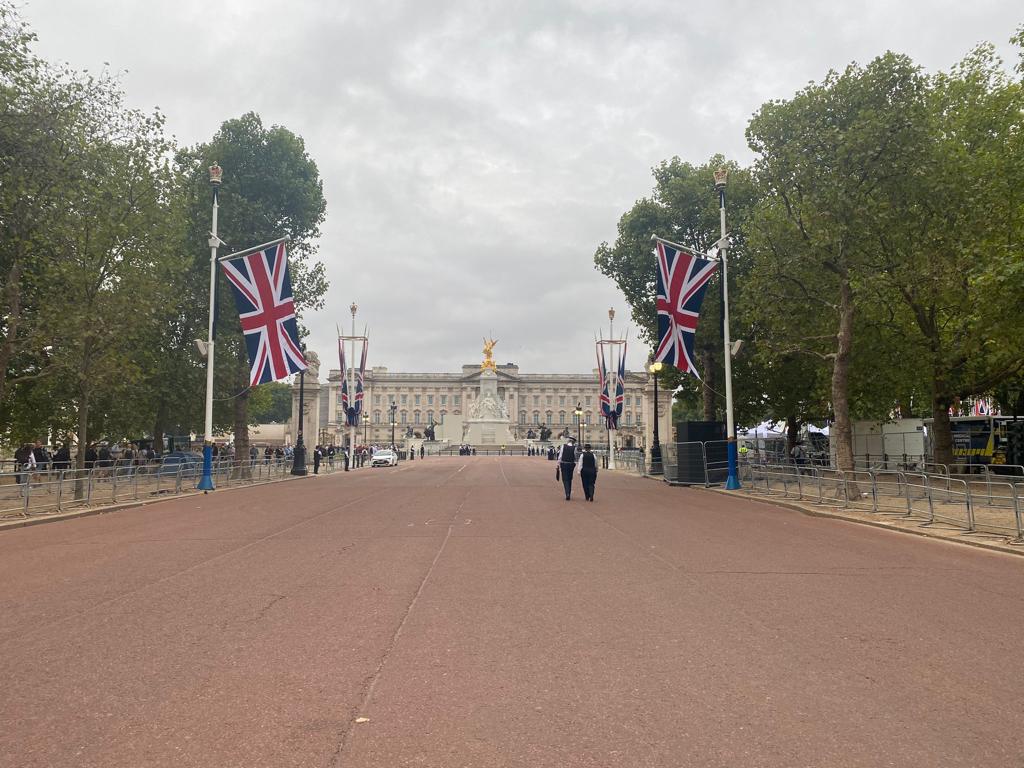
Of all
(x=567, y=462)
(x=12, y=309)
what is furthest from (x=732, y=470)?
(x=12, y=309)

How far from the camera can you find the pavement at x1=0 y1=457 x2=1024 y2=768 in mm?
4297

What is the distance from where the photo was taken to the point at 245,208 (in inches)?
1486

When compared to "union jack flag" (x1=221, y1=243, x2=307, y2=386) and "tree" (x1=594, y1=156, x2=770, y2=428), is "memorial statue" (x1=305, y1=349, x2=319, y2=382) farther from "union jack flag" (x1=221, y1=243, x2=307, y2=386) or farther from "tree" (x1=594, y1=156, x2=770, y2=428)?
"union jack flag" (x1=221, y1=243, x2=307, y2=386)

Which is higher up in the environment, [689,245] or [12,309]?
[689,245]

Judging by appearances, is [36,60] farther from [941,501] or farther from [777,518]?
[941,501]

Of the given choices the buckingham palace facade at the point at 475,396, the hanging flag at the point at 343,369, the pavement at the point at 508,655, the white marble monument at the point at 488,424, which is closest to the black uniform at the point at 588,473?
the pavement at the point at 508,655

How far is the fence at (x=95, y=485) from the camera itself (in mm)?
18609

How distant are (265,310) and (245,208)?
1419cm

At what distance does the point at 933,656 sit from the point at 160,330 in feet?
121

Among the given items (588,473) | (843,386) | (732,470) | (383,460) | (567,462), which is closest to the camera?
(588,473)

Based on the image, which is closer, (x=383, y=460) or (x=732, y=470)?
(x=732, y=470)

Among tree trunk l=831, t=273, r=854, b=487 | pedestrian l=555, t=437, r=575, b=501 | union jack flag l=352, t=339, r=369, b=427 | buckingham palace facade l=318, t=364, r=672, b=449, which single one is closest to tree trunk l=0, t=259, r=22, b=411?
pedestrian l=555, t=437, r=575, b=501

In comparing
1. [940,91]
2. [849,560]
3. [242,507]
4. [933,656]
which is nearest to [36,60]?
[242,507]

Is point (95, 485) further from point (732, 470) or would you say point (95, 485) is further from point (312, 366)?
point (312, 366)
